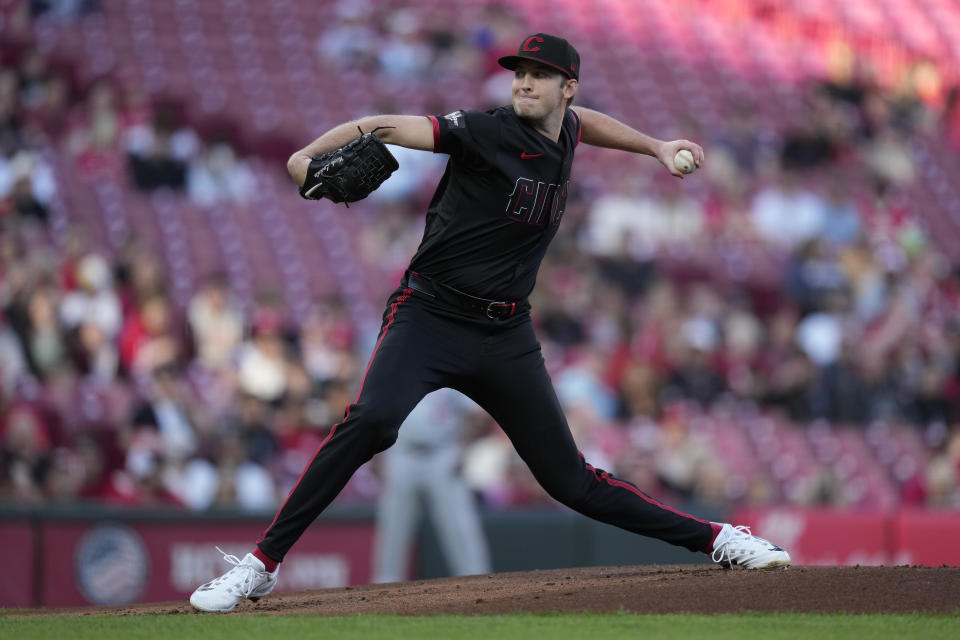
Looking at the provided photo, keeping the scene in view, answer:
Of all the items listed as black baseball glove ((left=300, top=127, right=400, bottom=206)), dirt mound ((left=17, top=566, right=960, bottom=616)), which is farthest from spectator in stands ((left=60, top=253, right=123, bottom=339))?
black baseball glove ((left=300, top=127, right=400, bottom=206))

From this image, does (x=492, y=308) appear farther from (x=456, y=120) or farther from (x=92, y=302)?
(x=92, y=302)

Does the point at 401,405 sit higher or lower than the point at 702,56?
higher

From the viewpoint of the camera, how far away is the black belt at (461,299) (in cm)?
449

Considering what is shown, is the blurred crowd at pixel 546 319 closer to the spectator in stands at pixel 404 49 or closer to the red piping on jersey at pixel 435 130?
the spectator in stands at pixel 404 49

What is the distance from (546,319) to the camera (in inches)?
428

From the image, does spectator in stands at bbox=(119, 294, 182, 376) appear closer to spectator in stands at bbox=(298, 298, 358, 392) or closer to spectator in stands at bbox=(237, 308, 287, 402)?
spectator in stands at bbox=(237, 308, 287, 402)

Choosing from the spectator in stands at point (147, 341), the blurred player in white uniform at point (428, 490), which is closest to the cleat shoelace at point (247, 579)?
the blurred player in white uniform at point (428, 490)

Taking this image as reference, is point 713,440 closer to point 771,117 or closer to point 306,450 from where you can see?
point 306,450

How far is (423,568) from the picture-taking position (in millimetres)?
8586

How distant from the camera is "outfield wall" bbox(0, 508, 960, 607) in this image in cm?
764

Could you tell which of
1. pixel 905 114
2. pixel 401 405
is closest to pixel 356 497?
pixel 401 405

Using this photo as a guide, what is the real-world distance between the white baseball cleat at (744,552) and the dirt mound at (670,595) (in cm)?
7

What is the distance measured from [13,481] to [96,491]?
533 mm

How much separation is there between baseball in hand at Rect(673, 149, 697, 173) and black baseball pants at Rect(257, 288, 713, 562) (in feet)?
2.51
